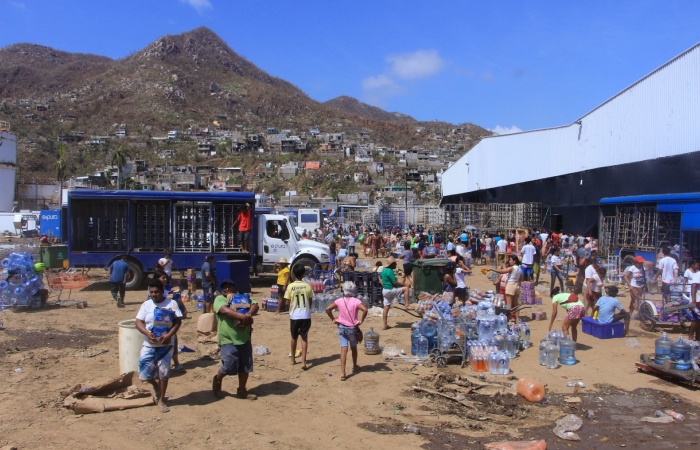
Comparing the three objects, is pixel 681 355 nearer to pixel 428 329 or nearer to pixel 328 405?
pixel 428 329

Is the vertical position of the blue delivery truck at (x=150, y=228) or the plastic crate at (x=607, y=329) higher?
the blue delivery truck at (x=150, y=228)

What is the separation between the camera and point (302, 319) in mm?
7828

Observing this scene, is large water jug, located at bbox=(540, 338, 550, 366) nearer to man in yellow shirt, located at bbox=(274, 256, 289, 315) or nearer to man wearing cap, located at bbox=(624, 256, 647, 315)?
man wearing cap, located at bbox=(624, 256, 647, 315)

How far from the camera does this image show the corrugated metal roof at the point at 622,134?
21.6 meters

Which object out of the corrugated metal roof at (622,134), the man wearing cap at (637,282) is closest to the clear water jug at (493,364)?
the man wearing cap at (637,282)

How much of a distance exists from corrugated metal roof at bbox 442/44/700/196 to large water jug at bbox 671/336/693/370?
16563 mm

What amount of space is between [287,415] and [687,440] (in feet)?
14.6

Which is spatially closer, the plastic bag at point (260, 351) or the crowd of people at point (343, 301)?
the crowd of people at point (343, 301)

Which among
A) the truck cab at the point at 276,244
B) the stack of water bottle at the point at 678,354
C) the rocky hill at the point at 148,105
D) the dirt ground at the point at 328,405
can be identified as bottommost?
the dirt ground at the point at 328,405

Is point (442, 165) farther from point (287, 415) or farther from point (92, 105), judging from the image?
point (287, 415)

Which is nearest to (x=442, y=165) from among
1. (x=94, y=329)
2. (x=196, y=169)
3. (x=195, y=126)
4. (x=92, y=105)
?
(x=196, y=169)

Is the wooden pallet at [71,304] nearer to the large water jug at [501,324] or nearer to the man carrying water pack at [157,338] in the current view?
the man carrying water pack at [157,338]

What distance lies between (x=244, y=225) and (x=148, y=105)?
127002mm

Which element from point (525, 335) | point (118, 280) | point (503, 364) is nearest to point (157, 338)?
point (503, 364)
